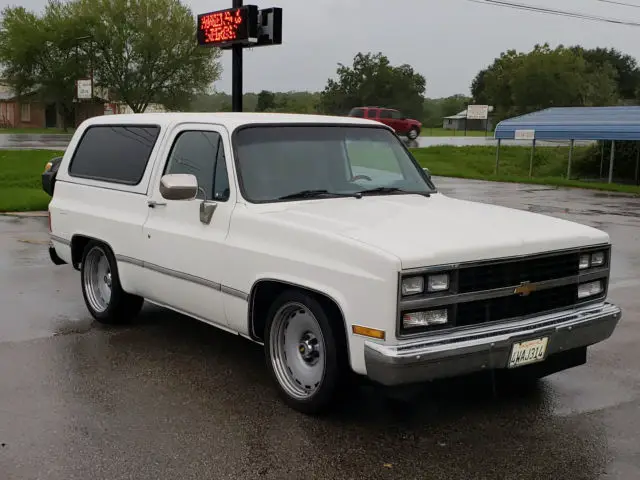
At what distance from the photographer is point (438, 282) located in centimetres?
431

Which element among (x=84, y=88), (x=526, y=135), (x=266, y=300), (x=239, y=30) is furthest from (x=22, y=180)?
(x=526, y=135)

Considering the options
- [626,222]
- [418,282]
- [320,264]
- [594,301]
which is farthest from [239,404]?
[626,222]

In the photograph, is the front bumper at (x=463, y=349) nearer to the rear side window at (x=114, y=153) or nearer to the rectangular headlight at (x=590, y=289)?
the rectangular headlight at (x=590, y=289)

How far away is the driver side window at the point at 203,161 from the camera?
5.54m

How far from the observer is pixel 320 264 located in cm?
453

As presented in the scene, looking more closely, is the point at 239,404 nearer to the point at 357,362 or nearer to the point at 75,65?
the point at 357,362

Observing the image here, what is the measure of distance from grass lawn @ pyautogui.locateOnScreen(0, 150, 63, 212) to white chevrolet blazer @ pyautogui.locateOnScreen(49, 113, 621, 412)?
28.5 ft

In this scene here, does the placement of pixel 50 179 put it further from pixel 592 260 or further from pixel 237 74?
pixel 237 74

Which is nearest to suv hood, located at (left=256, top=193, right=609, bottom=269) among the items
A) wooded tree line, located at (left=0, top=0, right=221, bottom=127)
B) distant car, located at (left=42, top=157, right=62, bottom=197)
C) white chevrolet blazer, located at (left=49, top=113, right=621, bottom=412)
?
white chevrolet blazer, located at (left=49, top=113, right=621, bottom=412)

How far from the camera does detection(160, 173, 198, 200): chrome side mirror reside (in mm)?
5262

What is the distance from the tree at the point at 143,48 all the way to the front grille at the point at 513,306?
6256cm

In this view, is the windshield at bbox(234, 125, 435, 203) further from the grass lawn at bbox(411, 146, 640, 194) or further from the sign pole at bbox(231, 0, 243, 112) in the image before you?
the grass lawn at bbox(411, 146, 640, 194)

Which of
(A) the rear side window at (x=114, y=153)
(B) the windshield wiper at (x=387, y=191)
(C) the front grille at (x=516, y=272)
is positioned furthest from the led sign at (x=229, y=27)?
(C) the front grille at (x=516, y=272)

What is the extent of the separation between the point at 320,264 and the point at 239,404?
113 cm
